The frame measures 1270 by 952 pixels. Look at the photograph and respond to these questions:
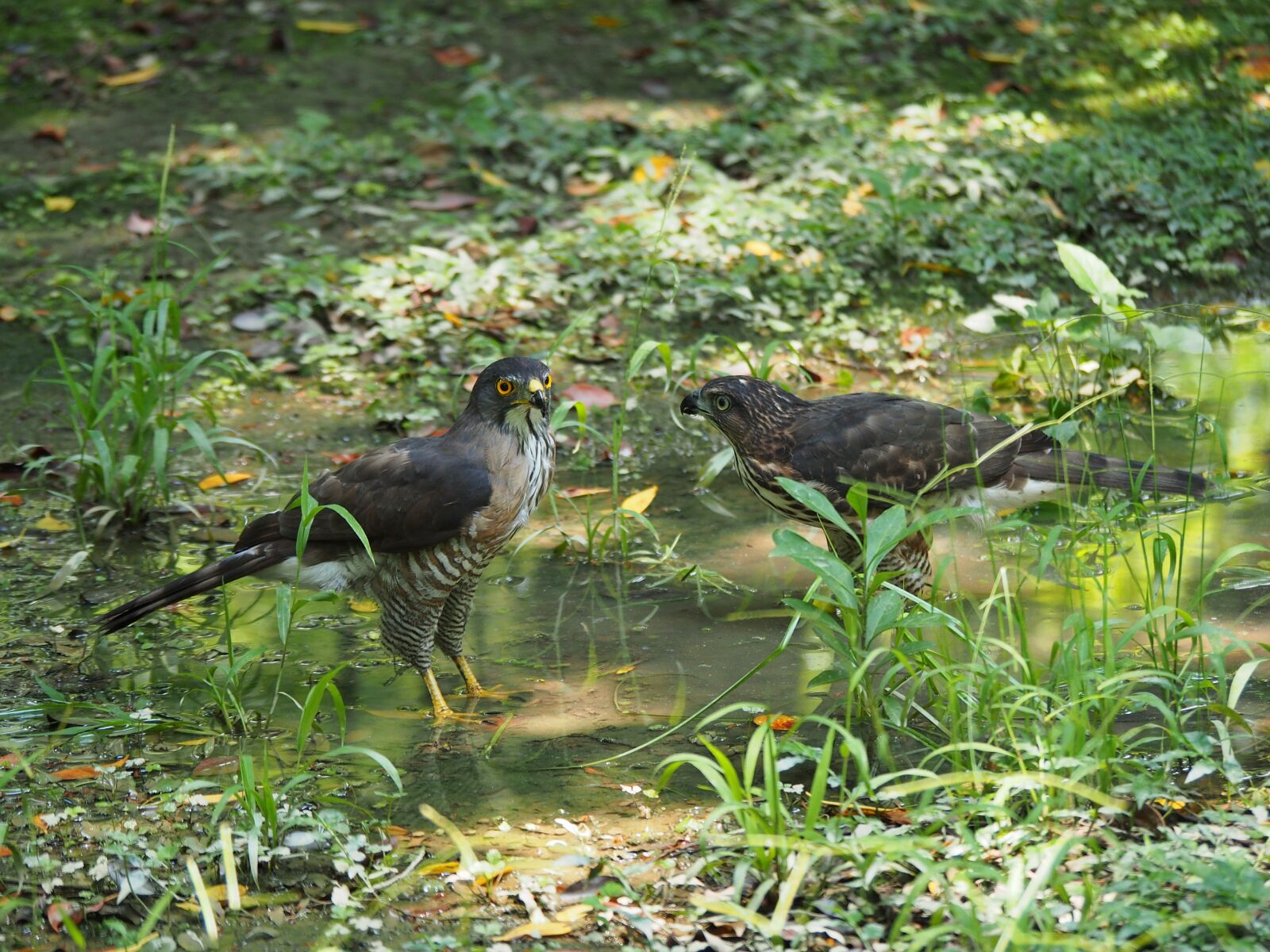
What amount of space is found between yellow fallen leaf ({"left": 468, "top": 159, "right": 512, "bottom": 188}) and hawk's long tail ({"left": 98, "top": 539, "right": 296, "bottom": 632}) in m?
4.10

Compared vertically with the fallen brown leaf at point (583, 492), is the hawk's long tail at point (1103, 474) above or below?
above

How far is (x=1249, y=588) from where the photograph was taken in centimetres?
488

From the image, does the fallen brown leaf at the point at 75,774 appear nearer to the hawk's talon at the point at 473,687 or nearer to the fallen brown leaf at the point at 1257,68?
the hawk's talon at the point at 473,687

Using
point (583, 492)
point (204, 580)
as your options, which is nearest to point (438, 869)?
point (204, 580)

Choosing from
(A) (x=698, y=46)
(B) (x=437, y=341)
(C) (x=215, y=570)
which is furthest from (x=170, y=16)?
(C) (x=215, y=570)

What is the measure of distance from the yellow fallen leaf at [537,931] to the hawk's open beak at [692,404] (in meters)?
2.44

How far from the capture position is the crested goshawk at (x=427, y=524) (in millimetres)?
4625

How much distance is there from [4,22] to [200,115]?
8.11 ft

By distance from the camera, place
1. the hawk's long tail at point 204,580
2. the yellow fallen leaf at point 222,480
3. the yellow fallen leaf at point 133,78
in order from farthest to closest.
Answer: the yellow fallen leaf at point 133,78 < the yellow fallen leaf at point 222,480 < the hawk's long tail at point 204,580

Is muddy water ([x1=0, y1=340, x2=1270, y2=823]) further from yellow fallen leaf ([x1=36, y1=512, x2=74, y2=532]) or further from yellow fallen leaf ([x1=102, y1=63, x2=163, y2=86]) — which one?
yellow fallen leaf ([x1=102, y1=63, x2=163, y2=86])

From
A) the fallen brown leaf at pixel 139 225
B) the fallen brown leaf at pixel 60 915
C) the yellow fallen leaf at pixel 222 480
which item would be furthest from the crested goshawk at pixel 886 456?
the fallen brown leaf at pixel 139 225

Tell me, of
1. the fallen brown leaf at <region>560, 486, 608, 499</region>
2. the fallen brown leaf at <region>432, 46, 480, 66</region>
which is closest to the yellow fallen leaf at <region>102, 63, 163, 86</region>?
the fallen brown leaf at <region>432, 46, 480, 66</region>

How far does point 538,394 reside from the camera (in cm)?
464

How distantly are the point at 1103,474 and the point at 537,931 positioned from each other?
2.99 metres
